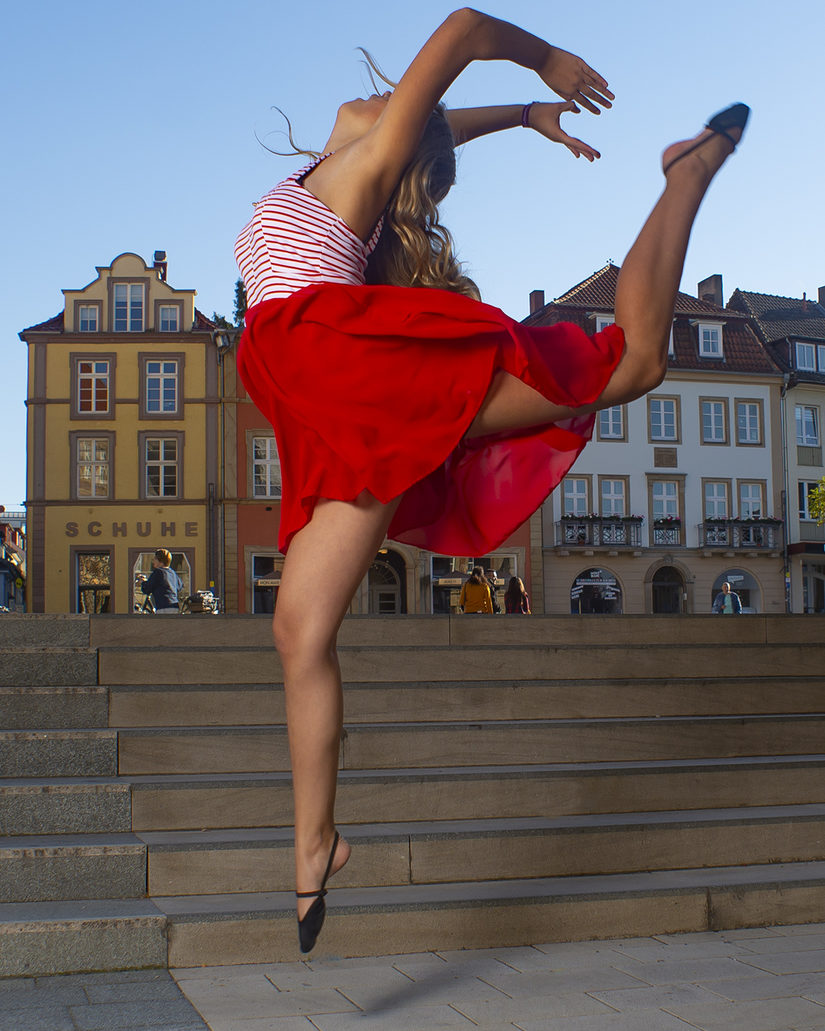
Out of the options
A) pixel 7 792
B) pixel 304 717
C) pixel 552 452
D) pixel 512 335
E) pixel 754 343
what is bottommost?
pixel 7 792

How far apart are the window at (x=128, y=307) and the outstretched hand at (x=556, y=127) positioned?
35382mm

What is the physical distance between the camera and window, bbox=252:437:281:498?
3534 centimetres

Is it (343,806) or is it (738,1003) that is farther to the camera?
(343,806)

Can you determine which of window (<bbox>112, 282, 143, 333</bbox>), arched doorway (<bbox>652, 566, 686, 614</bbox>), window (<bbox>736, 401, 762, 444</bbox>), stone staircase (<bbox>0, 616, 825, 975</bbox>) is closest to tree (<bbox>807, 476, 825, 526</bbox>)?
window (<bbox>736, 401, 762, 444</bbox>)

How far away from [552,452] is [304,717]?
2.28 ft

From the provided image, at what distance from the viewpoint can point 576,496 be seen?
38.8 m

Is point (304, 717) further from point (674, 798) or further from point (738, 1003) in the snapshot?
point (674, 798)

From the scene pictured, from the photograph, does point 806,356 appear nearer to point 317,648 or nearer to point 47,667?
point 47,667

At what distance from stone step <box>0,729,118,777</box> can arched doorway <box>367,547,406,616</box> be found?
32229mm

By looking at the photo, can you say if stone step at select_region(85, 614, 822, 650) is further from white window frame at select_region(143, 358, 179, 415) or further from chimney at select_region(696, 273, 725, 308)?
chimney at select_region(696, 273, 725, 308)

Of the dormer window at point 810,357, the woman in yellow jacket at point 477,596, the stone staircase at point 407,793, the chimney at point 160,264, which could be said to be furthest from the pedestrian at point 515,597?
the dormer window at point 810,357

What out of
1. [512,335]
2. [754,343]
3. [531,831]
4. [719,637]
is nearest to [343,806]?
[531,831]

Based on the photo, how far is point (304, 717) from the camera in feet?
6.59

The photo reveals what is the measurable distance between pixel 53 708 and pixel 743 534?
38025 mm
